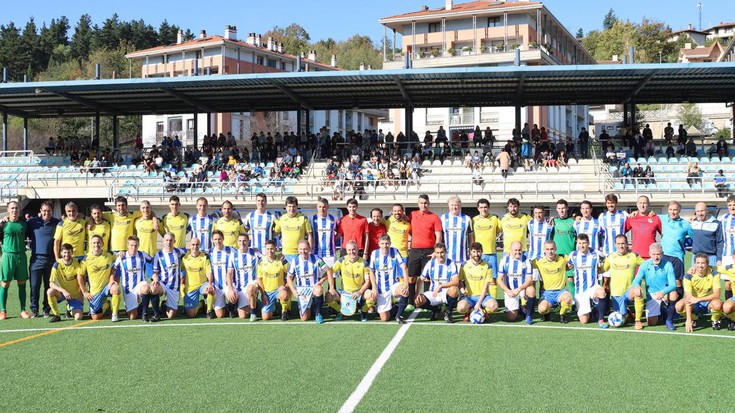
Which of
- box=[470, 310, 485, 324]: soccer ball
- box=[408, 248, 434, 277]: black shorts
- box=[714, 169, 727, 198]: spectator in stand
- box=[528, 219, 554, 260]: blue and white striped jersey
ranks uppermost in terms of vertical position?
box=[714, 169, 727, 198]: spectator in stand

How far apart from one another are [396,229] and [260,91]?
18112 mm

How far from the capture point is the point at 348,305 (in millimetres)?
9898

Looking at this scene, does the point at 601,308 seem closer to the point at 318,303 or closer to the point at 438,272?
the point at 438,272

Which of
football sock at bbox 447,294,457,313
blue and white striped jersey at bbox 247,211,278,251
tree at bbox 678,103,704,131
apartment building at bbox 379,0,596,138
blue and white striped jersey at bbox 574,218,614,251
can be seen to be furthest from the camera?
tree at bbox 678,103,704,131

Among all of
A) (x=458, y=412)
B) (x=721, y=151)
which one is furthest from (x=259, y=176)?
(x=458, y=412)

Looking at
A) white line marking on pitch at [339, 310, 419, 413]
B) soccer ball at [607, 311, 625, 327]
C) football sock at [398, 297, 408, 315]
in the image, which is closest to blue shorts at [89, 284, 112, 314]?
football sock at [398, 297, 408, 315]

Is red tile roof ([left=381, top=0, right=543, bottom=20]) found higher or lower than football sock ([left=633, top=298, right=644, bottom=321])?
higher

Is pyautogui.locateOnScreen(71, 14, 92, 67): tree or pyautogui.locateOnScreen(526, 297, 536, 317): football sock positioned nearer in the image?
pyautogui.locateOnScreen(526, 297, 536, 317): football sock

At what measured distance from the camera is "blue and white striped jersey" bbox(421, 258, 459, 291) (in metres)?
9.92

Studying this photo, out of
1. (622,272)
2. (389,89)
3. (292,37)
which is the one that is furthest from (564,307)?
Answer: (292,37)

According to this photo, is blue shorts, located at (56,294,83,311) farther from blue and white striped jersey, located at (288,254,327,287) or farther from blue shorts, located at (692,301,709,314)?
blue shorts, located at (692,301,709,314)

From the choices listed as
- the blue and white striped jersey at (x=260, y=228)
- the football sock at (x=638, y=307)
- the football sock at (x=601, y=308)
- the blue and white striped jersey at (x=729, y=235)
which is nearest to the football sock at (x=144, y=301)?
the blue and white striped jersey at (x=260, y=228)

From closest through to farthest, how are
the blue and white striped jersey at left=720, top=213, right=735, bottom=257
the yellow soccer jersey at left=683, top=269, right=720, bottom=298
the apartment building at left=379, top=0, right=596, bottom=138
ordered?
the yellow soccer jersey at left=683, top=269, right=720, bottom=298
the blue and white striped jersey at left=720, top=213, right=735, bottom=257
the apartment building at left=379, top=0, right=596, bottom=138

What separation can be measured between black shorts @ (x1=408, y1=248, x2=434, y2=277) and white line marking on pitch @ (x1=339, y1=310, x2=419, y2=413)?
171 cm
